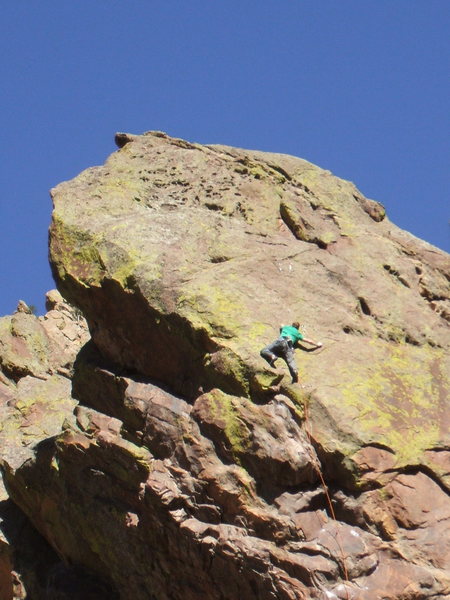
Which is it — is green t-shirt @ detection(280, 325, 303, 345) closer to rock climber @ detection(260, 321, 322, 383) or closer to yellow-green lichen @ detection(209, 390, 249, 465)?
rock climber @ detection(260, 321, 322, 383)

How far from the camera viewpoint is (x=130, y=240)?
71.6 ft

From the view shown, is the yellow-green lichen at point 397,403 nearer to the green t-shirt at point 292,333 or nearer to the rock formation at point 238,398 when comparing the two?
the rock formation at point 238,398

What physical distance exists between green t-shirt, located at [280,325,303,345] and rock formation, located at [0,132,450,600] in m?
0.29

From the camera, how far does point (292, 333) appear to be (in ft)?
64.7

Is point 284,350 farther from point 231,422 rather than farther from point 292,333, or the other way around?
point 231,422

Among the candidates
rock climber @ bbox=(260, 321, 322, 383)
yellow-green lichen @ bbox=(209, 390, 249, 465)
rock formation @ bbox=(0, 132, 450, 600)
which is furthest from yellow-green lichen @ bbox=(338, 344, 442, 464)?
yellow-green lichen @ bbox=(209, 390, 249, 465)

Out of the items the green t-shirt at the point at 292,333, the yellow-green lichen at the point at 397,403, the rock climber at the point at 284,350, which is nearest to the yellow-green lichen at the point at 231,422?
the rock climber at the point at 284,350

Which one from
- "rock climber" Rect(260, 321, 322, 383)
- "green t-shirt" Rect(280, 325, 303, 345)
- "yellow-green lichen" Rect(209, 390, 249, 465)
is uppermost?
"green t-shirt" Rect(280, 325, 303, 345)

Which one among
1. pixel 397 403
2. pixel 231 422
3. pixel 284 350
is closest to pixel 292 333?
pixel 284 350

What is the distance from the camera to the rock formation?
58.9 ft

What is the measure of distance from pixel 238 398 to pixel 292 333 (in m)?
1.58

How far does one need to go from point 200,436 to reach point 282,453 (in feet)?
5.44

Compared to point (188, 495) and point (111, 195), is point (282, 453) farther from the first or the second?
point (111, 195)

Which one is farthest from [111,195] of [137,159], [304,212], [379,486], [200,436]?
[379,486]
